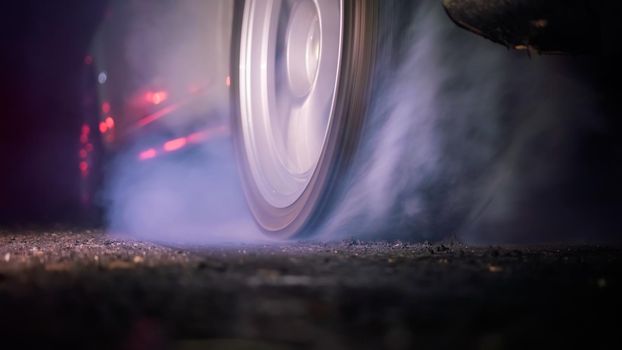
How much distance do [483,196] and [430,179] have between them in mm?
135

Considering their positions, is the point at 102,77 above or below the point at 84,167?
above

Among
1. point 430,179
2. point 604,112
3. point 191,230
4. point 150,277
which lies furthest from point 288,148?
point 150,277

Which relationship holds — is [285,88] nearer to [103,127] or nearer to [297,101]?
[297,101]

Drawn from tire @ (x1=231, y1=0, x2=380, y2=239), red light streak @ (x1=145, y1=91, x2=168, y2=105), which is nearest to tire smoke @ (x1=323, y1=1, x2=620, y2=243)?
tire @ (x1=231, y1=0, x2=380, y2=239)

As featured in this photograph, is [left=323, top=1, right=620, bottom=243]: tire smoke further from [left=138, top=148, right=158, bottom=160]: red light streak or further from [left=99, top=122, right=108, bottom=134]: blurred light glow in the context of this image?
[left=99, top=122, right=108, bottom=134]: blurred light glow

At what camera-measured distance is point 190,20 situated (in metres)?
3.93

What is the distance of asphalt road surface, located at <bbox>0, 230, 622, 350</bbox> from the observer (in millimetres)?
791

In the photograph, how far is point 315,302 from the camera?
0.97m

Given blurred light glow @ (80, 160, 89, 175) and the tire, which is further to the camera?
blurred light glow @ (80, 160, 89, 175)

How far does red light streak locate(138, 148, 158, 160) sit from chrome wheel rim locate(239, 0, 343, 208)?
1156mm

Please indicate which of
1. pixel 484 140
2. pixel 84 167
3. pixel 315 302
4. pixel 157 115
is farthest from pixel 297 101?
pixel 84 167

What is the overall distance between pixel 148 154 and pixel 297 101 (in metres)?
1.63

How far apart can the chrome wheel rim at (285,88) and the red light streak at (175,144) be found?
2.84ft

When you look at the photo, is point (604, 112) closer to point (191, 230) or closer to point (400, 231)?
point (400, 231)
